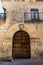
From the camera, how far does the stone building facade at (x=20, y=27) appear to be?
19.7 meters

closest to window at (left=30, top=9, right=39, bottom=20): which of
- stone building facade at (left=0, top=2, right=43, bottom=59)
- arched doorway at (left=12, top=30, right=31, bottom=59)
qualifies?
stone building facade at (left=0, top=2, right=43, bottom=59)

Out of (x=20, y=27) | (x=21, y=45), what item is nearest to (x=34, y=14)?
(x=20, y=27)

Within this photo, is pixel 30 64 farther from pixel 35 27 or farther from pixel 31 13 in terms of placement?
pixel 31 13

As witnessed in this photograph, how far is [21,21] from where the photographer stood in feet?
65.9

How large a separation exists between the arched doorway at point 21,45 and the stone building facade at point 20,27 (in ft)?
1.12

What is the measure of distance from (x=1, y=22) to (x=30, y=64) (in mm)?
6153

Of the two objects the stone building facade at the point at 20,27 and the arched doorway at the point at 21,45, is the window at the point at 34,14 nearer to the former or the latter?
the stone building facade at the point at 20,27

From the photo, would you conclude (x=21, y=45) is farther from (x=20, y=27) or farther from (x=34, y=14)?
(x=34, y=14)

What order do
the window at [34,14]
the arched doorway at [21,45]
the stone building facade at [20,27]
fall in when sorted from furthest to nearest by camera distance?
the window at [34,14], the arched doorway at [21,45], the stone building facade at [20,27]

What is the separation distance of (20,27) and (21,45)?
5.39 feet

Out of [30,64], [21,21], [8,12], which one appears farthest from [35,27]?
[30,64]

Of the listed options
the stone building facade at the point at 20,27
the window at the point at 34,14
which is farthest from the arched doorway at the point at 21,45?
the window at the point at 34,14

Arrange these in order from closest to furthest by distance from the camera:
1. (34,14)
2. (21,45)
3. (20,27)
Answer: (20,27), (21,45), (34,14)

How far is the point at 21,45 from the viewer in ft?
66.3
